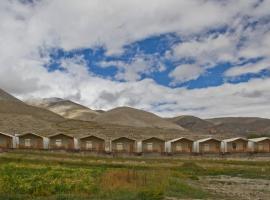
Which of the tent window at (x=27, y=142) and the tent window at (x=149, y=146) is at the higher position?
the tent window at (x=27, y=142)

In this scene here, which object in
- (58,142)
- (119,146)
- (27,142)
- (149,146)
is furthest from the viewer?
(149,146)

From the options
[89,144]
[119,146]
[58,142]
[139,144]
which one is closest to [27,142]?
[58,142]

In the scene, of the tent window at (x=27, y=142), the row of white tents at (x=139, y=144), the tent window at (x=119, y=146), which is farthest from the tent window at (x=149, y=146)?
the tent window at (x=27, y=142)

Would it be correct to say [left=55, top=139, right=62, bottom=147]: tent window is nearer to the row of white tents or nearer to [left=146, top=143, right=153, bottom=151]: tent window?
the row of white tents

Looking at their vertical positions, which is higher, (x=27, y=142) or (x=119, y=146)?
(x=27, y=142)

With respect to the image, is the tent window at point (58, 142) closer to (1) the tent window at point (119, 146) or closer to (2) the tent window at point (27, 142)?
(2) the tent window at point (27, 142)

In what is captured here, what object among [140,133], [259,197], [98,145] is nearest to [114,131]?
[140,133]

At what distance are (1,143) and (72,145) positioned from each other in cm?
1328

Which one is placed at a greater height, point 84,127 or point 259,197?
point 84,127

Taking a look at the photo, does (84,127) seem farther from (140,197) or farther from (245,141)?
(140,197)

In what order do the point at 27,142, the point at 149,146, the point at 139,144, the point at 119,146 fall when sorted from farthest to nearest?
the point at 139,144 < the point at 149,146 < the point at 119,146 < the point at 27,142

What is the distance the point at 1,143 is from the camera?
86.8 meters

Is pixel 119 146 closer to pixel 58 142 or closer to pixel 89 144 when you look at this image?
pixel 89 144

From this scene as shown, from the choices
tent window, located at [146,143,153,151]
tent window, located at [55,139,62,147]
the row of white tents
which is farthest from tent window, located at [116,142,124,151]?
tent window, located at [55,139,62,147]
